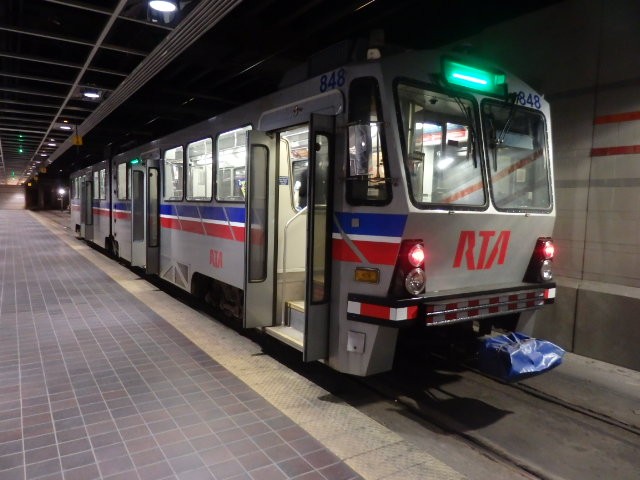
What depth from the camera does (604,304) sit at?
16.5 ft

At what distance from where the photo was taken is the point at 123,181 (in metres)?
10.9

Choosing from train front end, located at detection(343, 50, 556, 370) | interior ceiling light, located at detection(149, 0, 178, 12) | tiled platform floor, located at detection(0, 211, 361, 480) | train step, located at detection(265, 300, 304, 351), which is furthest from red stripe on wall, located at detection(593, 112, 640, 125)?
interior ceiling light, located at detection(149, 0, 178, 12)

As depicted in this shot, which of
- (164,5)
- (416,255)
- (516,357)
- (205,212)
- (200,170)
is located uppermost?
(164,5)

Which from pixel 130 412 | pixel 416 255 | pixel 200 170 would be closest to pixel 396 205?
pixel 416 255

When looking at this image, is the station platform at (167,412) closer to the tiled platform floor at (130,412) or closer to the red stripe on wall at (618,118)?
the tiled platform floor at (130,412)

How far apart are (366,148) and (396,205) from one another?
1.52ft

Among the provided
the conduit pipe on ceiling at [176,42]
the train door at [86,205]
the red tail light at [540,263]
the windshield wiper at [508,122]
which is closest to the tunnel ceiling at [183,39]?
the conduit pipe on ceiling at [176,42]

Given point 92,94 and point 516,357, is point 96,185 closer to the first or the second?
point 92,94

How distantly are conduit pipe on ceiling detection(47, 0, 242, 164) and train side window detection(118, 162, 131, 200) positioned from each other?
4.66 feet

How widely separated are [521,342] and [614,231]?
2.40 meters

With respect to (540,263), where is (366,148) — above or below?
above

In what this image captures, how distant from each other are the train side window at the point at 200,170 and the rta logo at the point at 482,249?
358 cm

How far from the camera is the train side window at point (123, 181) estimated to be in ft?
34.3

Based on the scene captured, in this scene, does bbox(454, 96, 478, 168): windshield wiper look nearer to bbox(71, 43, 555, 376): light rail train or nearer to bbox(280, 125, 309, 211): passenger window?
bbox(71, 43, 555, 376): light rail train
